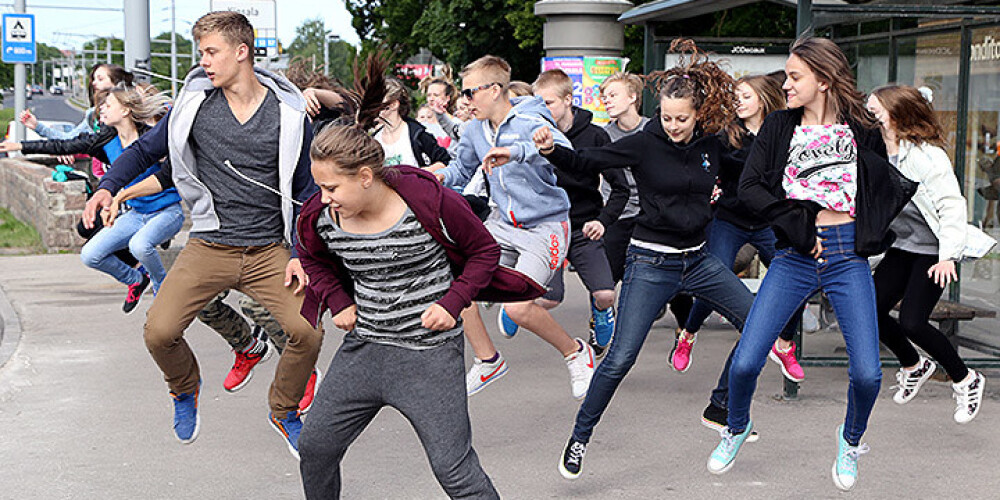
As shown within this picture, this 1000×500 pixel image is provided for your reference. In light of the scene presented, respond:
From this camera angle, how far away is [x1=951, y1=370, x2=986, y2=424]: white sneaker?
6191 millimetres

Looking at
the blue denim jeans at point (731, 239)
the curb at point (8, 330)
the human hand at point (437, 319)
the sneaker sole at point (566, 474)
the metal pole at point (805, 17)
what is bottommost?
the curb at point (8, 330)

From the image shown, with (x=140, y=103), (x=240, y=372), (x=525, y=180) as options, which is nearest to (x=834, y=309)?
(x=525, y=180)

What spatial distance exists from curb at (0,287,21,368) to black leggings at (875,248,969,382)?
5.47 metres

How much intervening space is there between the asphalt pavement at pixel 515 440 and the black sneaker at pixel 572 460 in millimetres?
100

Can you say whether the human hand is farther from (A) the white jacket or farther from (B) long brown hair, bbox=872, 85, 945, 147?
(B) long brown hair, bbox=872, 85, 945, 147

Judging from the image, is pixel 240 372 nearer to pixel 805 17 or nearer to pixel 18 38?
pixel 805 17

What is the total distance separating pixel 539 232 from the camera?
261 inches

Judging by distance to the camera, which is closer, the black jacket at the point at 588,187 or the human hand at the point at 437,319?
the human hand at the point at 437,319

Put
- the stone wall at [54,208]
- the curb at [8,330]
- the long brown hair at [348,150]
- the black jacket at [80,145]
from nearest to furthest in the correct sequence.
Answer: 1. the long brown hair at [348,150]
2. the black jacket at [80,145]
3. the curb at [8,330]
4. the stone wall at [54,208]

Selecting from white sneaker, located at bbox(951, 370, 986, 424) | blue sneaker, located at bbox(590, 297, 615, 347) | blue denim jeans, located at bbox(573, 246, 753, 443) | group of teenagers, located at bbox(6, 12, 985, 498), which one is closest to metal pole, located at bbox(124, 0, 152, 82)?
blue sneaker, located at bbox(590, 297, 615, 347)

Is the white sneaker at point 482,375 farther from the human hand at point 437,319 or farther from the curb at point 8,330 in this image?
the curb at point 8,330

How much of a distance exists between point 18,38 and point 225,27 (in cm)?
1987

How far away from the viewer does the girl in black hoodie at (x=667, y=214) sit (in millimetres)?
5492

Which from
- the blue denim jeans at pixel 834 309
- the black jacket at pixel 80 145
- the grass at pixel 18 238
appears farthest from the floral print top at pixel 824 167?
the grass at pixel 18 238
